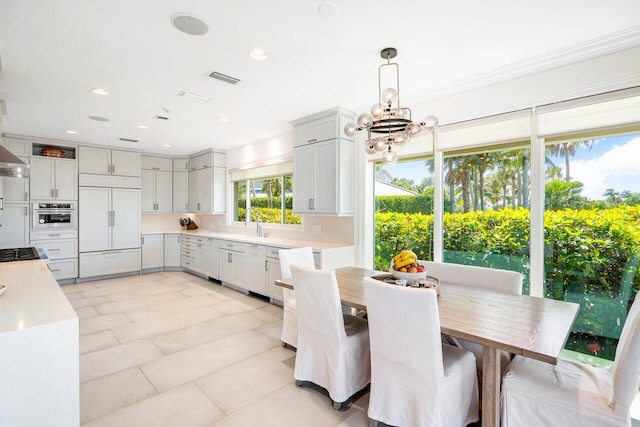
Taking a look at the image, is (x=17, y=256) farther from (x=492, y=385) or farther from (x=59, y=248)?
(x=492, y=385)

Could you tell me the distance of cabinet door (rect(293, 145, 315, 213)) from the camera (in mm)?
4176

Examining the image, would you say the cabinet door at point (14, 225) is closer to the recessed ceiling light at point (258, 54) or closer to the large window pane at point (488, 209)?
the recessed ceiling light at point (258, 54)

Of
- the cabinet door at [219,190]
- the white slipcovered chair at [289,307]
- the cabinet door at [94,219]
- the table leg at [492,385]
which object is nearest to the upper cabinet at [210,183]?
the cabinet door at [219,190]

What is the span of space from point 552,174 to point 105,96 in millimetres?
4520

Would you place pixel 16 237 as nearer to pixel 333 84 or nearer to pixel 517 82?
pixel 333 84

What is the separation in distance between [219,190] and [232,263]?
6.00 ft

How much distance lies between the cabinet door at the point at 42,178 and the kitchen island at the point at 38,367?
4.98m

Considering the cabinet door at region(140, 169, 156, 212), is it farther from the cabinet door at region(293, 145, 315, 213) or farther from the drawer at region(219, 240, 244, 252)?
the cabinet door at region(293, 145, 315, 213)

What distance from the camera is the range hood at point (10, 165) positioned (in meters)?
2.71

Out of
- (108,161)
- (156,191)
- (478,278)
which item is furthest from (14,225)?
(478,278)

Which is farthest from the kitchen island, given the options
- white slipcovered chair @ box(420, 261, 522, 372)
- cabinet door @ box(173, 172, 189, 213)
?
cabinet door @ box(173, 172, 189, 213)

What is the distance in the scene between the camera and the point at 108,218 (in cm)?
603

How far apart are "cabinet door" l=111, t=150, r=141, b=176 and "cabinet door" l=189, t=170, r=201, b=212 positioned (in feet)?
3.38

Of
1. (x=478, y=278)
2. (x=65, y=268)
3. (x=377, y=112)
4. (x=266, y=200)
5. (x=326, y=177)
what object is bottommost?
(x=65, y=268)
